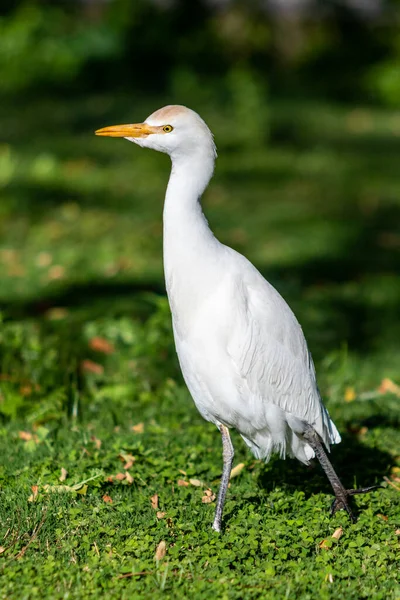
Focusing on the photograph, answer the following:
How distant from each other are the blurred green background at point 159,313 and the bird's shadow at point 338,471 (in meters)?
0.02

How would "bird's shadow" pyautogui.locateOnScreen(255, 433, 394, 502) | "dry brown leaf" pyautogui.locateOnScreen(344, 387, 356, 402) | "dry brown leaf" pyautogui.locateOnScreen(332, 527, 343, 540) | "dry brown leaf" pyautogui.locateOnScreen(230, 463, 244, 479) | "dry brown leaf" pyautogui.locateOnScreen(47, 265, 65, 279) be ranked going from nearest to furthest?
"dry brown leaf" pyautogui.locateOnScreen(332, 527, 343, 540), "bird's shadow" pyautogui.locateOnScreen(255, 433, 394, 502), "dry brown leaf" pyautogui.locateOnScreen(230, 463, 244, 479), "dry brown leaf" pyautogui.locateOnScreen(344, 387, 356, 402), "dry brown leaf" pyautogui.locateOnScreen(47, 265, 65, 279)

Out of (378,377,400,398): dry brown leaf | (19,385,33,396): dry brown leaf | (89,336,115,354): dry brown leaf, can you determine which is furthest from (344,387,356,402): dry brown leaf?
(19,385,33,396): dry brown leaf

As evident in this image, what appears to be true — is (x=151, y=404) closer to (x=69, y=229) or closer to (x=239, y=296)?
(x=239, y=296)

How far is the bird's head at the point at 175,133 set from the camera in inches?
149

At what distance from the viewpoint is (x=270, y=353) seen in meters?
3.99

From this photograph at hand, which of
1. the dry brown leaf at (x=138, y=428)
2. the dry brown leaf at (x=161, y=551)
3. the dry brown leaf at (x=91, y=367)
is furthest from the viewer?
the dry brown leaf at (x=91, y=367)

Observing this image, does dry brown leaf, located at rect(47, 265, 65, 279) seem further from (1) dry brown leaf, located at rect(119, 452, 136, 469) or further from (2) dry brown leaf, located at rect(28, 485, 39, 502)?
(2) dry brown leaf, located at rect(28, 485, 39, 502)

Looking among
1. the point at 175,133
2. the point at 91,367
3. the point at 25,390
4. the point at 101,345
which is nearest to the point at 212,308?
the point at 175,133

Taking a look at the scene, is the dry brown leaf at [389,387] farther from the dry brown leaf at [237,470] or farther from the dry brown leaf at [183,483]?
the dry brown leaf at [183,483]

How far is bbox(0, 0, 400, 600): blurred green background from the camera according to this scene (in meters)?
3.73

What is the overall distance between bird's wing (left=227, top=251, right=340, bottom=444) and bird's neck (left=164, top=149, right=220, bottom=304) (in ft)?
0.68

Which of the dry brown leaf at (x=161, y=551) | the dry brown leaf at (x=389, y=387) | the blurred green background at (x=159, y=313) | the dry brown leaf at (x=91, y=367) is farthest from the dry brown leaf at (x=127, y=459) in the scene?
the dry brown leaf at (x=389, y=387)

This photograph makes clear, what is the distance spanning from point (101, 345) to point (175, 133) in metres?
2.92

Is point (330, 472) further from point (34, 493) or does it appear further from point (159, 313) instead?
point (159, 313)
